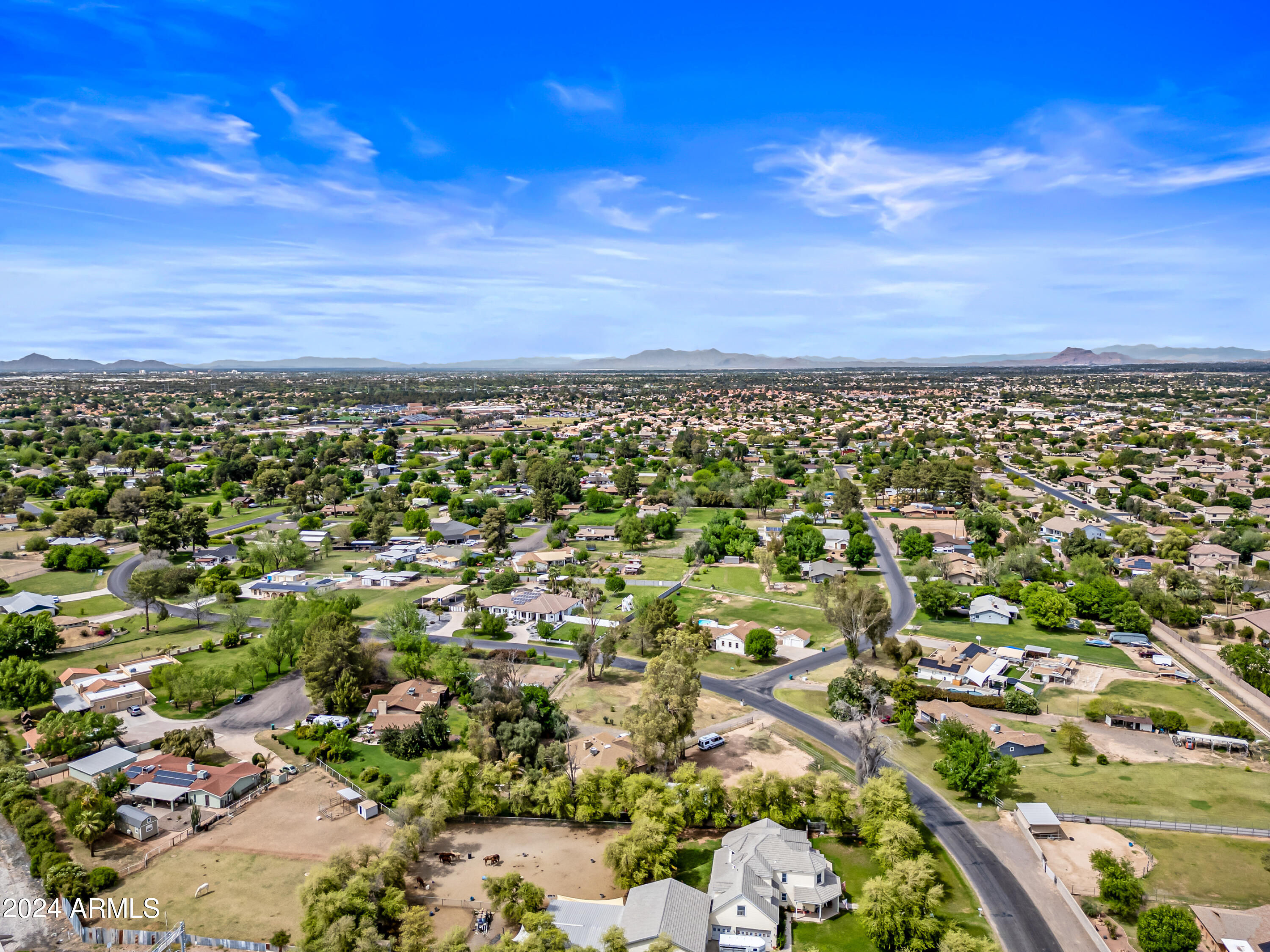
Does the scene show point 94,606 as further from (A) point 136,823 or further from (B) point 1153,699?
(B) point 1153,699

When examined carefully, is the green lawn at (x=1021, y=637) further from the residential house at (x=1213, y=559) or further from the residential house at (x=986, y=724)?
the residential house at (x=1213, y=559)

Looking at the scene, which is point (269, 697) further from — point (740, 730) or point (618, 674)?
point (740, 730)

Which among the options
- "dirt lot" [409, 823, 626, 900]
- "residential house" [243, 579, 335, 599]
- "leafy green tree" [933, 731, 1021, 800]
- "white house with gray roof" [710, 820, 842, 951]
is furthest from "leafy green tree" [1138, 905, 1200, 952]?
"residential house" [243, 579, 335, 599]

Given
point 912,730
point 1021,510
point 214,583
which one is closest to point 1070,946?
point 912,730

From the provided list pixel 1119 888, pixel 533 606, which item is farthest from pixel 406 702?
pixel 1119 888

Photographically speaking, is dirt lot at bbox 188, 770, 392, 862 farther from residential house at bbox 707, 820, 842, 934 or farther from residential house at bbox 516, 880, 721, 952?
residential house at bbox 707, 820, 842, 934

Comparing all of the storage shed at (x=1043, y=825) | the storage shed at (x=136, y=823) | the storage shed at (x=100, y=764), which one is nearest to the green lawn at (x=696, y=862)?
the storage shed at (x=1043, y=825)

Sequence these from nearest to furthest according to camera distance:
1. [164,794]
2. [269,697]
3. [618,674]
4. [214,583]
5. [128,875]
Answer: [128,875], [164,794], [269,697], [618,674], [214,583]
